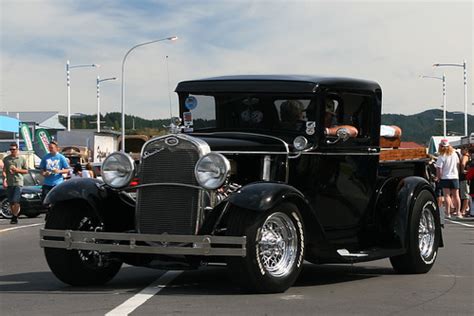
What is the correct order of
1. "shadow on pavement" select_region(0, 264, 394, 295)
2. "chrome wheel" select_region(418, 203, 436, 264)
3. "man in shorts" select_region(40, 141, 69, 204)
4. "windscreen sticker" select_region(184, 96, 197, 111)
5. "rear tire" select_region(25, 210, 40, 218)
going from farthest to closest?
"rear tire" select_region(25, 210, 40, 218), "man in shorts" select_region(40, 141, 69, 204), "chrome wheel" select_region(418, 203, 436, 264), "windscreen sticker" select_region(184, 96, 197, 111), "shadow on pavement" select_region(0, 264, 394, 295)

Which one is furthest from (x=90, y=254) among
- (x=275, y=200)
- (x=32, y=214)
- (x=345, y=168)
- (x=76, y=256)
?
(x=32, y=214)

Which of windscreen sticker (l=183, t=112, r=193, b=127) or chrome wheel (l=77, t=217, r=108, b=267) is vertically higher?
windscreen sticker (l=183, t=112, r=193, b=127)

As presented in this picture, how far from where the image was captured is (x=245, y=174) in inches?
295

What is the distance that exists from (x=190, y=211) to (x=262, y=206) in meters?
0.70

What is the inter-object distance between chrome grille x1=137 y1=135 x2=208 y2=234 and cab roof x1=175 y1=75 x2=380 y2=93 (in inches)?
49.7

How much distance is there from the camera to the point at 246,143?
24.6 feet

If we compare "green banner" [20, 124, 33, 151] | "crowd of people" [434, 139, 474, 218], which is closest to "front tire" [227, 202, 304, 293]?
"crowd of people" [434, 139, 474, 218]

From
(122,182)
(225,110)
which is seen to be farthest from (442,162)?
(122,182)

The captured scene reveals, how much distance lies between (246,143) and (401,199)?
1.93m

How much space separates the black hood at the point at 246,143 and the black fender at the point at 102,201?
3.16 feet

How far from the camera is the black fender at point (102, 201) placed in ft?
24.4

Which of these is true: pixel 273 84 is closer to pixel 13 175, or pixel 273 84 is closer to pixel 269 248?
pixel 269 248

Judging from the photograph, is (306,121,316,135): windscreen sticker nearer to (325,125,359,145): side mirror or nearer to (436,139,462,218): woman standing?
(325,125,359,145): side mirror

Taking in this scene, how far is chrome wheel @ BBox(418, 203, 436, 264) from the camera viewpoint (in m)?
8.71
